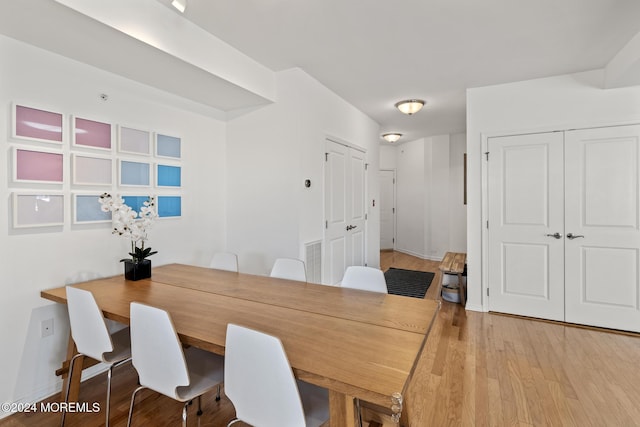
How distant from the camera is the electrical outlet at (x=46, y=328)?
2.10m

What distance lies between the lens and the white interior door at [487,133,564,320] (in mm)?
3295

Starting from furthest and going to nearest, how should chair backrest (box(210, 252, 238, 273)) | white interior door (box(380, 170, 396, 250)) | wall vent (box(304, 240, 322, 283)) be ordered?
1. white interior door (box(380, 170, 396, 250))
2. wall vent (box(304, 240, 322, 283))
3. chair backrest (box(210, 252, 238, 273))

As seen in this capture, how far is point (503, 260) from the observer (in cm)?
354

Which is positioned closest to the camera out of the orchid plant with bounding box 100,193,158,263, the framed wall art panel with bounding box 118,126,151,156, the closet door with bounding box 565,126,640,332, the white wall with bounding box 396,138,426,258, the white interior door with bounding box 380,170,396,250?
the orchid plant with bounding box 100,193,158,263

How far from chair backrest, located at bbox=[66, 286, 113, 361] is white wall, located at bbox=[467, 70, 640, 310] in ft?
11.8

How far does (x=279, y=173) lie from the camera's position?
3221 millimetres

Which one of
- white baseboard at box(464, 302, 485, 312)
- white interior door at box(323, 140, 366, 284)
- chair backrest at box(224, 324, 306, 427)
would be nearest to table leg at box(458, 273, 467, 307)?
white baseboard at box(464, 302, 485, 312)

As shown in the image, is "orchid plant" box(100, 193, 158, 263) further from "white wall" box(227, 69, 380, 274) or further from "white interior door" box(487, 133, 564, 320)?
"white interior door" box(487, 133, 564, 320)

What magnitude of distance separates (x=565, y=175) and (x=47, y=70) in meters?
4.64

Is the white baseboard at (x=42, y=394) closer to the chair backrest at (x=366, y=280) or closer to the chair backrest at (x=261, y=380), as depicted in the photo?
the chair backrest at (x=261, y=380)

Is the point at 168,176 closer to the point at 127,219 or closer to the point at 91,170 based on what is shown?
the point at 91,170

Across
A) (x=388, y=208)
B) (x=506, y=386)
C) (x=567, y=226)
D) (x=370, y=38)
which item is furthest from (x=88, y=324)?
(x=388, y=208)

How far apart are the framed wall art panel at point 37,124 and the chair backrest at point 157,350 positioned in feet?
4.96

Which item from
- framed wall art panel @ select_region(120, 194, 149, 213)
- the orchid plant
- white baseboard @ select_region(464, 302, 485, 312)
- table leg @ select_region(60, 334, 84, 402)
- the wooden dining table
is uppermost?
framed wall art panel @ select_region(120, 194, 149, 213)
